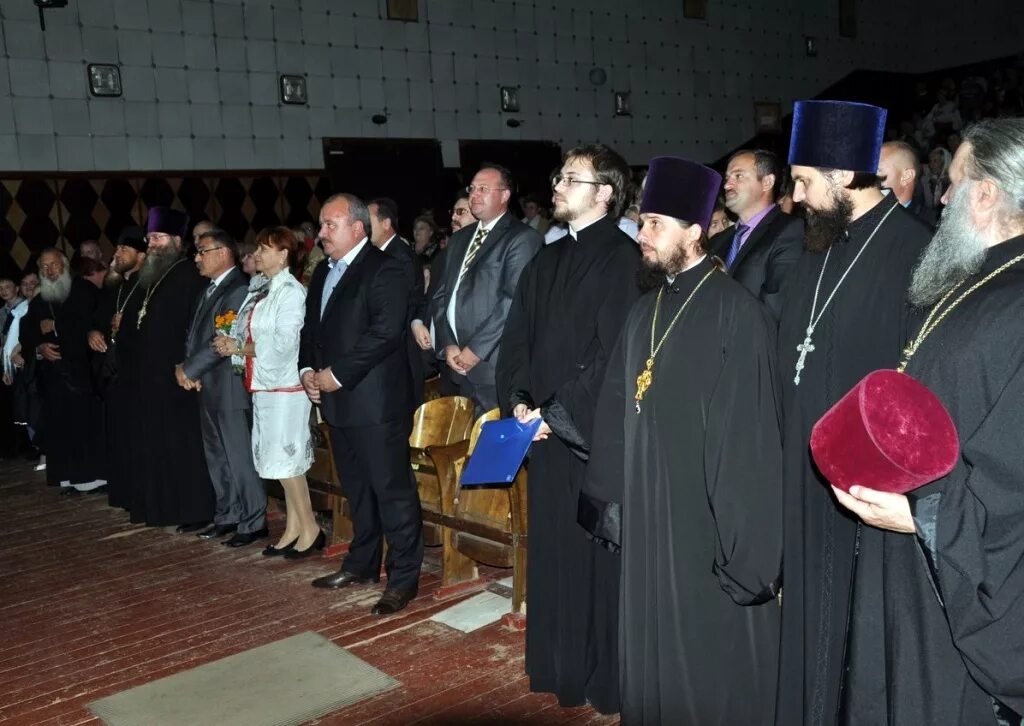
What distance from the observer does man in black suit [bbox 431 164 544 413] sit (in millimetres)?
4828

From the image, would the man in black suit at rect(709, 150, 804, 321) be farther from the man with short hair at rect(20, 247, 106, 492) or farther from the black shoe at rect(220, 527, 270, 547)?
the man with short hair at rect(20, 247, 106, 492)

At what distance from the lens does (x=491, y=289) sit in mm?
4871

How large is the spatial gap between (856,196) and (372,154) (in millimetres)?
10253

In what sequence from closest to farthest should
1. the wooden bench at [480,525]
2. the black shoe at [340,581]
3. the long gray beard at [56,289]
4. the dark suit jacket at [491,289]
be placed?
the wooden bench at [480,525], the dark suit jacket at [491,289], the black shoe at [340,581], the long gray beard at [56,289]

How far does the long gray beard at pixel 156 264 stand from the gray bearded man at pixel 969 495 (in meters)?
5.42

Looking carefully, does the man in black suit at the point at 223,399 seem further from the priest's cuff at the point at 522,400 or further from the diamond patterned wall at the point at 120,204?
the diamond patterned wall at the point at 120,204

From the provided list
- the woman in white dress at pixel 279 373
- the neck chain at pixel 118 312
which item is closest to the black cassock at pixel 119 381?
the neck chain at pixel 118 312

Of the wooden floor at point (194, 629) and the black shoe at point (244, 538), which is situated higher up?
the black shoe at point (244, 538)

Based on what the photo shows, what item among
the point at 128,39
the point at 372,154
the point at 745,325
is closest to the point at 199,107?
the point at 128,39

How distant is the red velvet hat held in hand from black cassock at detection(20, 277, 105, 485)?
685cm

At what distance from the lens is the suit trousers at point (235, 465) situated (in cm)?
593

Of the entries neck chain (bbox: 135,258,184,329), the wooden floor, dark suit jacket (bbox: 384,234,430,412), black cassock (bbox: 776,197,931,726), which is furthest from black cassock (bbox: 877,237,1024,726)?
neck chain (bbox: 135,258,184,329)

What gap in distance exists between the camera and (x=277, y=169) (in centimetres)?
1174

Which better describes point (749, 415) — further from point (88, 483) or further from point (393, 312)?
point (88, 483)
